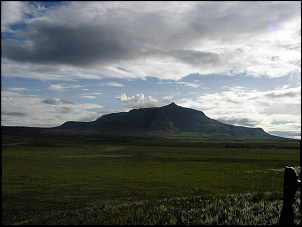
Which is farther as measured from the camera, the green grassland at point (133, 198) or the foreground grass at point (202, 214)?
the green grassland at point (133, 198)

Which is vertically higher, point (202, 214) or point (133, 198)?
point (202, 214)

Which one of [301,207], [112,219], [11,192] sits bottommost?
[11,192]

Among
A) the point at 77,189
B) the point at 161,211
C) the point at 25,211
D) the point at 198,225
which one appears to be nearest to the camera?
the point at 198,225

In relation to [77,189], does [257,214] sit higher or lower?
higher

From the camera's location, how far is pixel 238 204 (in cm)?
1788

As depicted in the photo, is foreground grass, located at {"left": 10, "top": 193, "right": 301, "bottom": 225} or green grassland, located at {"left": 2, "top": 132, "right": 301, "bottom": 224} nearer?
foreground grass, located at {"left": 10, "top": 193, "right": 301, "bottom": 225}

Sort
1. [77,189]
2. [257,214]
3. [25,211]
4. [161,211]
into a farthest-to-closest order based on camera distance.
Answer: [77,189] → [25,211] → [161,211] → [257,214]

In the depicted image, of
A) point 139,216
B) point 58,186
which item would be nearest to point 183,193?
point 58,186

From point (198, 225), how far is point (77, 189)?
2308 centimetres

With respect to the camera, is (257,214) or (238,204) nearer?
(257,214)

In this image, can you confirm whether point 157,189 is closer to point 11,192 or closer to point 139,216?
point 11,192

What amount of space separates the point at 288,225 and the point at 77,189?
26.2 metres

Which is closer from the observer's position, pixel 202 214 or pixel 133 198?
pixel 202 214

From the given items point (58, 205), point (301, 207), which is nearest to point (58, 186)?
point (58, 205)
